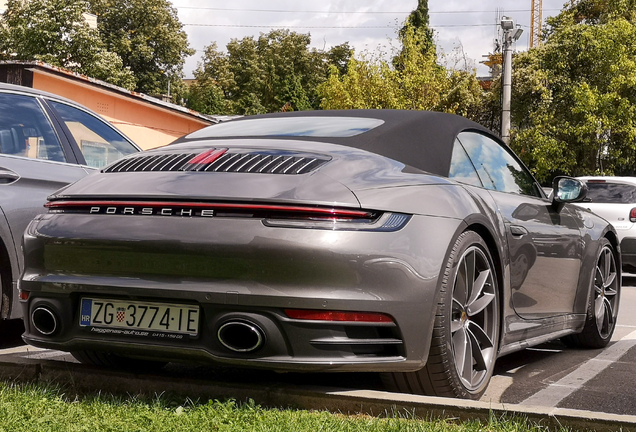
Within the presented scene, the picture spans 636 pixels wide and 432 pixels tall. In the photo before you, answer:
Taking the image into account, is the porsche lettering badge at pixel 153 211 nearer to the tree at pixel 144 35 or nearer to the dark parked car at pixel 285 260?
the dark parked car at pixel 285 260

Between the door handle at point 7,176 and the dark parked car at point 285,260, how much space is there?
1386mm

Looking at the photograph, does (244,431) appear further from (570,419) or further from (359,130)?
(359,130)

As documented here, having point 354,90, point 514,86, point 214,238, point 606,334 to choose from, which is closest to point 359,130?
point 214,238

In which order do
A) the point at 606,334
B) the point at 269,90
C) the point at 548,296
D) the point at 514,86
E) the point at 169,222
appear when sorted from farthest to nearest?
the point at 269,90
the point at 514,86
the point at 606,334
the point at 548,296
the point at 169,222

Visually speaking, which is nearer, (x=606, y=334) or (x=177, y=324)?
(x=177, y=324)

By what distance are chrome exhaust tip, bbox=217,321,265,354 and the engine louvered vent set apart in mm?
628

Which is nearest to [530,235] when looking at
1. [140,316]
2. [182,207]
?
[182,207]

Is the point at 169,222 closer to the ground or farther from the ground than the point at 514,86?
closer to the ground

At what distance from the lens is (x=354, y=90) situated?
145 feet

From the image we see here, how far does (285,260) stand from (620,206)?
1084 centimetres

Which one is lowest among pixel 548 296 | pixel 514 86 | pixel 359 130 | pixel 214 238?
pixel 548 296

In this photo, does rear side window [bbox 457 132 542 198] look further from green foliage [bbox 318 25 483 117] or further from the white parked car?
green foliage [bbox 318 25 483 117]

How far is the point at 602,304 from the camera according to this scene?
20.0 ft

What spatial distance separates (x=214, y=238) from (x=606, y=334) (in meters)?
3.93
